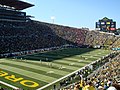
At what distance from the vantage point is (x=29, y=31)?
78062 mm

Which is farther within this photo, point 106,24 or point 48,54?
point 106,24

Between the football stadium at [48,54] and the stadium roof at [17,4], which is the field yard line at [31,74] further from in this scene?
the stadium roof at [17,4]

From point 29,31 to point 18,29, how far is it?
4.79m

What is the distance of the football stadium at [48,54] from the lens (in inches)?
1184

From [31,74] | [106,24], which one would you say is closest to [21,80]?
[31,74]

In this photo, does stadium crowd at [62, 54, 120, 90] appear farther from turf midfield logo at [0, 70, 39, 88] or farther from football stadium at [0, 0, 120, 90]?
turf midfield logo at [0, 70, 39, 88]

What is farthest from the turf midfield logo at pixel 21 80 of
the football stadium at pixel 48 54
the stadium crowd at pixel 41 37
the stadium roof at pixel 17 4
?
the stadium roof at pixel 17 4

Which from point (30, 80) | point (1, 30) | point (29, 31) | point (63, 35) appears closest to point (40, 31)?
point (29, 31)

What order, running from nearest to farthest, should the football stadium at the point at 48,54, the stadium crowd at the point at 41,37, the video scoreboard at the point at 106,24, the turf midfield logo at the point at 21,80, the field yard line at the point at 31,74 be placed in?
the turf midfield logo at the point at 21,80 → the football stadium at the point at 48,54 → the field yard line at the point at 31,74 → the stadium crowd at the point at 41,37 → the video scoreboard at the point at 106,24

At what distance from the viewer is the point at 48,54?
6022cm

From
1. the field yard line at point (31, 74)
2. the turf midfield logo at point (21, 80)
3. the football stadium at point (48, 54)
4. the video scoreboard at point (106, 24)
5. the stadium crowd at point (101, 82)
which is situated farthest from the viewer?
the video scoreboard at point (106, 24)

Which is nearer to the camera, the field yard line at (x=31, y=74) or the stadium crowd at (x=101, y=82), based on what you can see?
the stadium crowd at (x=101, y=82)

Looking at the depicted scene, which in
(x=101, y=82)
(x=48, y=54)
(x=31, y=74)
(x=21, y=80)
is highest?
(x=101, y=82)

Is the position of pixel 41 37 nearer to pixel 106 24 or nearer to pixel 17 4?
pixel 17 4
